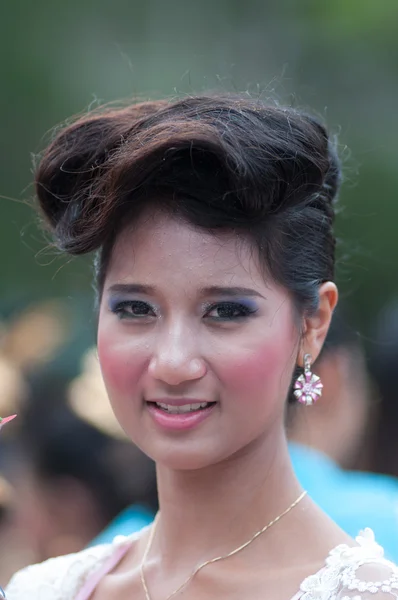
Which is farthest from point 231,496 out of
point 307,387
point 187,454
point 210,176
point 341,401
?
point 341,401

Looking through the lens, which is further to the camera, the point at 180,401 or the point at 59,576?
the point at 59,576

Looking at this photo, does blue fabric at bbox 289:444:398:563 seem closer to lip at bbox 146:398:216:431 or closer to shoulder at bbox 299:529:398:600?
shoulder at bbox 299:529:398:600

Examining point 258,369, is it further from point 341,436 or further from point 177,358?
point 341,436

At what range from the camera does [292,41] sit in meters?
4.62

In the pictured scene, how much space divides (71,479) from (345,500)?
1.17 metres

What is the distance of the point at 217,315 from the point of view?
6.11 feet

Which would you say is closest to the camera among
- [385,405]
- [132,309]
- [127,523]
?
[132,309]

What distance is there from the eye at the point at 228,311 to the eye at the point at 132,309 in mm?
122

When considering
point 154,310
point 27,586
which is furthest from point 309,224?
point 27,586

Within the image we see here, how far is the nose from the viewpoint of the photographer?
180 cm

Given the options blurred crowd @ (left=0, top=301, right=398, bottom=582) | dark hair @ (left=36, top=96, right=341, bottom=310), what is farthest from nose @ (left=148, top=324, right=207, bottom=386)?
blurred crowd @ (left=0, top=301, right=398, bottom=582)

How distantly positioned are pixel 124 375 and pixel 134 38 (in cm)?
312

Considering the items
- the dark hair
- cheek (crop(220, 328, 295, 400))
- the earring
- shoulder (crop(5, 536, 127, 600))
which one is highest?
the dark hair

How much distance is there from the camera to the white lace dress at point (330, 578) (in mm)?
1705
